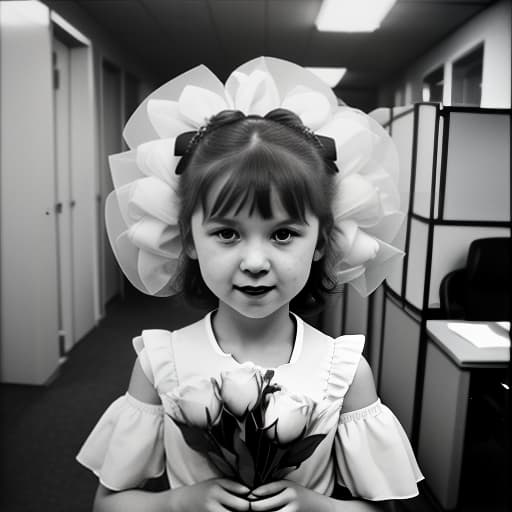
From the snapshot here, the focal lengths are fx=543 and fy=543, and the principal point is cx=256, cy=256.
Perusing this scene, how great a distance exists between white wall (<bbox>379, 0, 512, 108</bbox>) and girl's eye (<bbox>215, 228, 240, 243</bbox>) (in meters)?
0.24

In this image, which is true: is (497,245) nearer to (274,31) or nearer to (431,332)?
(431,332)

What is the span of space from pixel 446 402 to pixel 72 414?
73cm

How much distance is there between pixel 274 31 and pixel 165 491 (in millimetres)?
558

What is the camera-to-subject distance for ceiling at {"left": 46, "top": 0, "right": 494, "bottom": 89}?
629 mm

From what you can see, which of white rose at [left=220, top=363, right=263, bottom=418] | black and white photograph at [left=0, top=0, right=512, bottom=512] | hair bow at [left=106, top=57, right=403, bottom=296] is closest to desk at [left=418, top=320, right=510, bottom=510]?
black and white photograph at [left=0, top=0, right=512, bottom=512]

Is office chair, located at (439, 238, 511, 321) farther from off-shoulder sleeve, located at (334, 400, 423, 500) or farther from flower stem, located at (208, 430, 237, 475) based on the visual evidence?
flower stem, located at (208, 430, 237, 475)

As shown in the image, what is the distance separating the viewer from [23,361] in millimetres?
2156

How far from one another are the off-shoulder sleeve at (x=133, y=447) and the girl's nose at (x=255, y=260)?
0.77 feet

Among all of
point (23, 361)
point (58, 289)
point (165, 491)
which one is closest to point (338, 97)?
point (165, 491)

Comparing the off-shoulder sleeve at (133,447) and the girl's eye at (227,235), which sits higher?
the girl's eye at (227,235)

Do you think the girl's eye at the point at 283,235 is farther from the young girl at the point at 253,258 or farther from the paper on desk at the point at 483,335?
the paper on desk at the point at 483,335

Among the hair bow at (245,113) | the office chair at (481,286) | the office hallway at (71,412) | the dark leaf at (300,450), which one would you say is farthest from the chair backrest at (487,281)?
the office hallway at (71,412)

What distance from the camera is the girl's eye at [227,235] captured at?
21.8 inches

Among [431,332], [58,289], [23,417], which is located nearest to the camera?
[431,332]
